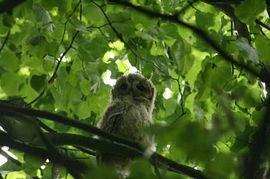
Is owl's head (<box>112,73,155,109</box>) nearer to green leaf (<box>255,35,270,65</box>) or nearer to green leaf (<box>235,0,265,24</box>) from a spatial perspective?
green leaf (<box>255,35,270,65</box>)

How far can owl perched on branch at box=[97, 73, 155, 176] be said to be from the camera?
3168 mm

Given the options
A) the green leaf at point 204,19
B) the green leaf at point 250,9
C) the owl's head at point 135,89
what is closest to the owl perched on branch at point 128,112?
the owl's head at point 135,89

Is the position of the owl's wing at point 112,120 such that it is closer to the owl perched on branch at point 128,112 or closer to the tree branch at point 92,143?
the owl perched on branch at point 128,112

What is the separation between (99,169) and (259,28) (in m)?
2.36

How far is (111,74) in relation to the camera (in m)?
3.92

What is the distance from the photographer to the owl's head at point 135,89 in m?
4.02

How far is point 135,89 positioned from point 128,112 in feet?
2.10

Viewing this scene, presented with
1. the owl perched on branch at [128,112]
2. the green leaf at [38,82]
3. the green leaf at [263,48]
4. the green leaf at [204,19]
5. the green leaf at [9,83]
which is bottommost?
the owl perched on branch at [128,112]

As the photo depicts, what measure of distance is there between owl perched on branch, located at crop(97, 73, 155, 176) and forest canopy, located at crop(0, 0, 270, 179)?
3.5 inches

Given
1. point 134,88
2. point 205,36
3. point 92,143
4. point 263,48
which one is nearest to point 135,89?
point 134,88

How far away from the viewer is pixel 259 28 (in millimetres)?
3254

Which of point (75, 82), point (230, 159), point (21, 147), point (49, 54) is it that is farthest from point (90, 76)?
point (230, 159)

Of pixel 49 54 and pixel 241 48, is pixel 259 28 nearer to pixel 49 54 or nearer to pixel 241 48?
pixel 241 48

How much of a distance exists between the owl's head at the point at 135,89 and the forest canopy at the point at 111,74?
0.23 feet
